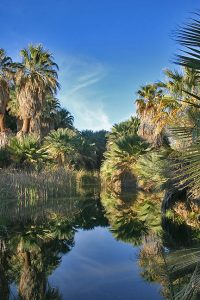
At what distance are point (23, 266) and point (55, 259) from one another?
104cm

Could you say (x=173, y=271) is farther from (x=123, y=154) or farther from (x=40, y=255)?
(x=123, y=154)

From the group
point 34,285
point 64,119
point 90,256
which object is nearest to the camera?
point 34,285

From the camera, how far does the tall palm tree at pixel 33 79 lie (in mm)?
33938

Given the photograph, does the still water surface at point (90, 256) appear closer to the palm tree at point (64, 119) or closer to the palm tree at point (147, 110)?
the palm tree at point (147, 110)

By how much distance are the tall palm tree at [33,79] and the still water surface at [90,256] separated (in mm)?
17919

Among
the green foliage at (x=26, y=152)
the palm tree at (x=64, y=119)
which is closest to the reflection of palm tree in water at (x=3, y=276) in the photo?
the green foliage at (x=26, y=152)

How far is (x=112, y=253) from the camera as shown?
32.6 ft

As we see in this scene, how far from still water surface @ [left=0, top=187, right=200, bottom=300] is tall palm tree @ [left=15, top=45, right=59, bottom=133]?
17.9 meters

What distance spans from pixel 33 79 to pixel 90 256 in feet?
84.8

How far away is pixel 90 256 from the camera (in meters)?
9.88

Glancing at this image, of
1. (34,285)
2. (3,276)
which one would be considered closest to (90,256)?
(3,276)

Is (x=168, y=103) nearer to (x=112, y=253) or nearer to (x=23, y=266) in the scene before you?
(x=112, y=253)

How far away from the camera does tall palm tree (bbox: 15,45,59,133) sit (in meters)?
33.9

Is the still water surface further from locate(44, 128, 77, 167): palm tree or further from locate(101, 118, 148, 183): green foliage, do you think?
locate(44, 128, 77, 167): palm tree
